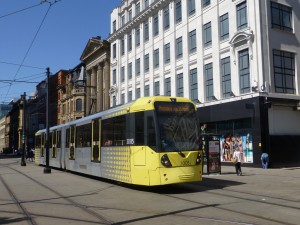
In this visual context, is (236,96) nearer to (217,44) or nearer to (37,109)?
(217,44)

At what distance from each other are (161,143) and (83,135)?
850 centimetres

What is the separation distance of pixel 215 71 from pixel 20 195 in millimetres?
21861

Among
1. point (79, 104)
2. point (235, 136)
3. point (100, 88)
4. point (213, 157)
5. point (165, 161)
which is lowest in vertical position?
point (213, 157)

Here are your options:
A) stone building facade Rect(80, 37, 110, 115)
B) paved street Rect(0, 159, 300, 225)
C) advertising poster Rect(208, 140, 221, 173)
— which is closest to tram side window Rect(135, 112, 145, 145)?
paved street Rect(0, 159, 300, 225)

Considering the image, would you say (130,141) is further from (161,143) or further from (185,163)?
(185,163)

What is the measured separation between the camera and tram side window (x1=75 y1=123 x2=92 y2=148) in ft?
65.8

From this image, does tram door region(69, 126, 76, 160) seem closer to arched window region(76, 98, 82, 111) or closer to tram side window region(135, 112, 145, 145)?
tram side window region(135, 112, 145, 145)

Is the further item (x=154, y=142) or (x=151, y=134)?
(x=151, y=134)

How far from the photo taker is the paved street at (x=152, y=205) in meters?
9.17

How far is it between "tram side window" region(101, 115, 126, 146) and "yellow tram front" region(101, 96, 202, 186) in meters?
0.30

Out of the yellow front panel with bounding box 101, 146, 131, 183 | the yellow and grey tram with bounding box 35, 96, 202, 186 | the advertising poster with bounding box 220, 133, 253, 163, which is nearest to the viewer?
the yellow and grey tram with bounding box 35, 96, 202, 186

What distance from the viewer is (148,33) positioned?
1727 inches

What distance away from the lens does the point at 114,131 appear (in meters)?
16.6

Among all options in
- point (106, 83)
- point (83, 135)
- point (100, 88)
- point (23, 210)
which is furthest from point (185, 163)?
point (100, 88)
